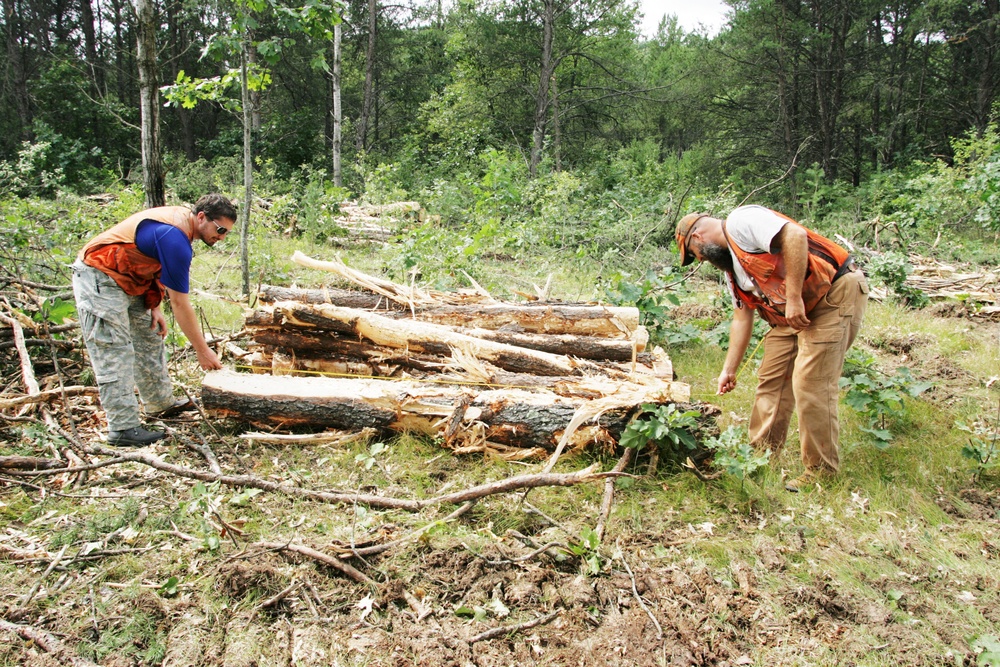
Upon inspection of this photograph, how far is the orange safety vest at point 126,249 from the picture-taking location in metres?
3.56

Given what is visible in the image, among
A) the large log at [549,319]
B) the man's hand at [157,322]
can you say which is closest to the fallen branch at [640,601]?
the large log at [549,319]

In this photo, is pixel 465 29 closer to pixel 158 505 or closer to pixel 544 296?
pixel 544 296

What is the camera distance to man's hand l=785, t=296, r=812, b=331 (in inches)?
124

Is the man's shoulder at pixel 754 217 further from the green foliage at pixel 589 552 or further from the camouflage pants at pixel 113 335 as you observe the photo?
the camouflage pants at pixel 113 335

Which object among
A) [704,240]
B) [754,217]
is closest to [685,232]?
[704,240]

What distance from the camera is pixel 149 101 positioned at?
5.09 metres

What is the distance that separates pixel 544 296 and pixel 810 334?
2927 millimetres

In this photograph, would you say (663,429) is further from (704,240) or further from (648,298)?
(648,298)

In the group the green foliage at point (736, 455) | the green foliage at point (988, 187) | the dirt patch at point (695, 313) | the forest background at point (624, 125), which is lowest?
the green foliage at point (736, 455)

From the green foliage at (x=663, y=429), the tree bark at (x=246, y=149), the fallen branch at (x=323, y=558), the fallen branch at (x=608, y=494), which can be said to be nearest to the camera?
the fallen branch at (x=323, y=558)

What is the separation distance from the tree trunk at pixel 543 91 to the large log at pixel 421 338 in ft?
Result: 35.1

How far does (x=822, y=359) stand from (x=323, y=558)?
287 cm

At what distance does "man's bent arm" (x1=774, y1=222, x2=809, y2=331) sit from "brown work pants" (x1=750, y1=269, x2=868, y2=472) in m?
0.19

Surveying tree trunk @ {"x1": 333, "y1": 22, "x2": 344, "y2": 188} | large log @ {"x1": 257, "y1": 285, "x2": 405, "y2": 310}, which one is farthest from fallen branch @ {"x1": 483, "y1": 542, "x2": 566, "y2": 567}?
tree trunk @ {"x1": 333, "y1": 22, "x2": 344, "y2": 188}
